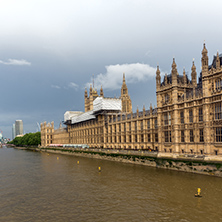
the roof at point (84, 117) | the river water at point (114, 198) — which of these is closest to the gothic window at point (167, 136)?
the river water at point (114, 198)

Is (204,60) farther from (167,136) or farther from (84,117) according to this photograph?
(84,117)

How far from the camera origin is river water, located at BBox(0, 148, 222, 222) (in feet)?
106

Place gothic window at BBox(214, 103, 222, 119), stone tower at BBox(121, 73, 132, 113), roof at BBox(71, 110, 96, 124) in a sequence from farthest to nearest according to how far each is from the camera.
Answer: stone tower at BBox(121, 73, 132, 113) < roof at BBox(71, 110, 96, 124) < gothic window at BBox(214, 103, 222, 119)

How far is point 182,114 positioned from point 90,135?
83.7m

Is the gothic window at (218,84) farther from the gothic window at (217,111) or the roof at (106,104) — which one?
the roof at (106,104)

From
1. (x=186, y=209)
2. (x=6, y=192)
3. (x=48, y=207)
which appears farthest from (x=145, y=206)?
(x=6, y=192)

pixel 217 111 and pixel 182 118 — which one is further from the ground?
pixel 217 111

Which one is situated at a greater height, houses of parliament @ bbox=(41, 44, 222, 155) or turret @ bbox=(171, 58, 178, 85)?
turret @ bbox=(171, 58, 178, 85)

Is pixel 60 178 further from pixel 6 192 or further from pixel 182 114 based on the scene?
pixel 182 114

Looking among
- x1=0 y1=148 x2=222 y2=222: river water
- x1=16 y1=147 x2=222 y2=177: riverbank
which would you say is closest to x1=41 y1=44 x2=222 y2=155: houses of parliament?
x1=16 y1=147 x2=222 y2=177: riverbank

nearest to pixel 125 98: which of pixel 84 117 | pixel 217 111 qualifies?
pixel 84 117

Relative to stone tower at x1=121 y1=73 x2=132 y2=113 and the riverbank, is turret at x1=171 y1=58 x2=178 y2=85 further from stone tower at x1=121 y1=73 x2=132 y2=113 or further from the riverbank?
stone tower at x1=121 y1=73 x2=132 y2=113

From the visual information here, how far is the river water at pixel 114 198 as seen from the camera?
32.4 metres

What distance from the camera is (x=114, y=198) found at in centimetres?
4000
